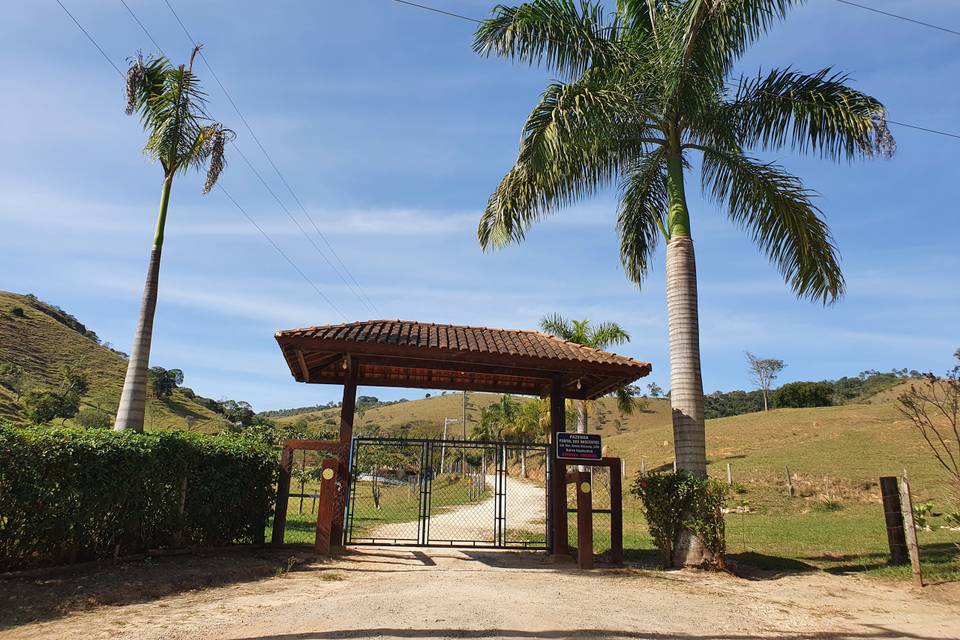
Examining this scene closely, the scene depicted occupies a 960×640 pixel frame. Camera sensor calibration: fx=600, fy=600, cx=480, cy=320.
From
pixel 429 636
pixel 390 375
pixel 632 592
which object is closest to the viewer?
pixel 429 636

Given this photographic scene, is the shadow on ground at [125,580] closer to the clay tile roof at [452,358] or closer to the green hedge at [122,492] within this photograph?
the green hedge at [122,492]

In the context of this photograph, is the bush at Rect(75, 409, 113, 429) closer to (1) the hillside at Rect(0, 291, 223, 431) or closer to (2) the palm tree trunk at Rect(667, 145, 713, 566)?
(1) the hillside at Rect(0, 291, 223, 431)

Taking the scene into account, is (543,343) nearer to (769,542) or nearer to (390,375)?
(390,375)

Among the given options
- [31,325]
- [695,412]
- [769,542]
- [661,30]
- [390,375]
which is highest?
[31,325]

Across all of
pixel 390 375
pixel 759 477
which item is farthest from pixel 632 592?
pixel 759 477

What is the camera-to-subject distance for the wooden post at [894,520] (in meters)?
10.9

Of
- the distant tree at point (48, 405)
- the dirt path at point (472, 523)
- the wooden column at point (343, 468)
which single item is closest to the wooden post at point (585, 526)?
the wooden column at point (343, 468)

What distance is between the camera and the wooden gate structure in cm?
1042

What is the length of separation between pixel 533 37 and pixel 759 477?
2473 centimetres

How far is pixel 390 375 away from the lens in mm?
13227

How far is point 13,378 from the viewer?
179 ft

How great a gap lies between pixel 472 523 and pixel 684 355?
A: 1159 cm

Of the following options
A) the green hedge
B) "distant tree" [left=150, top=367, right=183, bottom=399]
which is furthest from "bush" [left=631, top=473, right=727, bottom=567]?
"distant tree" [left=150, top=367, right=183, bottom=399]

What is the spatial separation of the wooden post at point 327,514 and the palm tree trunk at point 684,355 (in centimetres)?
591
